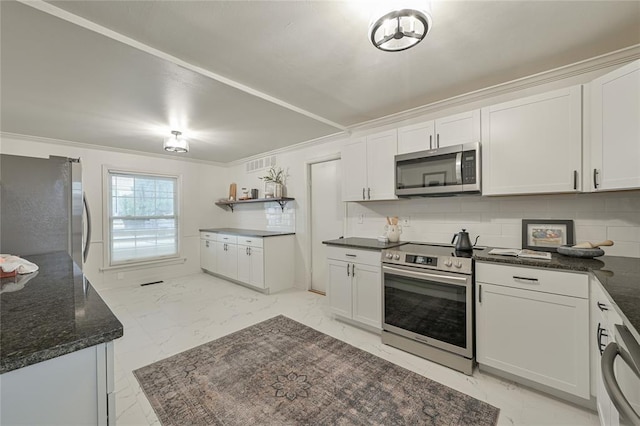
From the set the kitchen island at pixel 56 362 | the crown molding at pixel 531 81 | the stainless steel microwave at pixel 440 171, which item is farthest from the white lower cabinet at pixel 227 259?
the kitchen island at pixel 56 362

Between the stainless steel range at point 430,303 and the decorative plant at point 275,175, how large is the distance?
264 centimetres

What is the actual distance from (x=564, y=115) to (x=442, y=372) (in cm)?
213

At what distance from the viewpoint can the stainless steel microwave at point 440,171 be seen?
7.50 feet

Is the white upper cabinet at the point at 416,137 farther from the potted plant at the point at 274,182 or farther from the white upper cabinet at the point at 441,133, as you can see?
the potted plant at the point at 274,182

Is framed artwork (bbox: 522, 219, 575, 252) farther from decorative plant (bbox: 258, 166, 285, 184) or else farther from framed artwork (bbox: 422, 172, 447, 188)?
decorative plant (bbox: 258, 166, 285, 184)

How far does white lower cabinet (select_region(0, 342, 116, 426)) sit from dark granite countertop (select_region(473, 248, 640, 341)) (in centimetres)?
157

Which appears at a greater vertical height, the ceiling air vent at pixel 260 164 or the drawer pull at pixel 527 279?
the ceiling air vent at pixel 260 164

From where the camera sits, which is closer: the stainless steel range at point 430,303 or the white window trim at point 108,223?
the stainless steel range at point 430,303

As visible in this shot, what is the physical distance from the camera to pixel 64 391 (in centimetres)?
71

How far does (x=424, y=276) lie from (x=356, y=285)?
80cm

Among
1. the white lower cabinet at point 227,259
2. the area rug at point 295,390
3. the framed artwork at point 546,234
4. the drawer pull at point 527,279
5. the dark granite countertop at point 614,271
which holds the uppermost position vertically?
the framed artwork at point 546,234

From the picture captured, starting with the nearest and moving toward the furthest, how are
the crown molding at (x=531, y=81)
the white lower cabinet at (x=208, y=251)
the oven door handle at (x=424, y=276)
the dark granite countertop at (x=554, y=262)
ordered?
the dark granite countertop at (x=554, y=262)
the crown molding at (x=531, y=81)
the oven door handle at (x=424, y=276)
the white lower cabinet at (x=208, y=251)

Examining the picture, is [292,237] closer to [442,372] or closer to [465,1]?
[442,372]

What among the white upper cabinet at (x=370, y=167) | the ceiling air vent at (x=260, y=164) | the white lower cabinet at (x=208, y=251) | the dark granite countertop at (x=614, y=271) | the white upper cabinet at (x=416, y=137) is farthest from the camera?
the white lower cabinet at (x=208, y=251)
